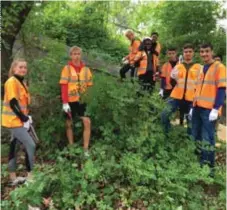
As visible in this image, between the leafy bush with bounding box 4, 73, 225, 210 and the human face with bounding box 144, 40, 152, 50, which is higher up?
the human face with bounding box 144, 40, 152, 50

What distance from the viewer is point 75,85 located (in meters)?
7.53

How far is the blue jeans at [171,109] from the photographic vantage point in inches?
300

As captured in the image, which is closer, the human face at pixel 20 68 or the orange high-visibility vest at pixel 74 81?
the human face at pixel 20 68

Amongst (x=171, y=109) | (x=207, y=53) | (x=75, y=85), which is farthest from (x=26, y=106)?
(x=207, y=53)

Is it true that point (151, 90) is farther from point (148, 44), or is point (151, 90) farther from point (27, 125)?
point (27, 125)

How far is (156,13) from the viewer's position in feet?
64.5

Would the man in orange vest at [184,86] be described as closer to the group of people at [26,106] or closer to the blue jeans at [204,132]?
the blue jeans at [204,132]

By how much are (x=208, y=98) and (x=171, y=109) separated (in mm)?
969

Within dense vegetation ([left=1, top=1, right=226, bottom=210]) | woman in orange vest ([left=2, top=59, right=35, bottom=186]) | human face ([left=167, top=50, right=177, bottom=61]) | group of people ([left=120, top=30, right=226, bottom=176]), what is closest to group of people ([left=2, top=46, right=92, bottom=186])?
woman in orange vest ([left=2, top=59, right=35, bottom=186])

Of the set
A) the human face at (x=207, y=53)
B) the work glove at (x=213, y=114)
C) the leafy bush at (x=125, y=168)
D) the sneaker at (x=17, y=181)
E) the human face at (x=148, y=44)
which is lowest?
the sneaker at (x=17, y=181)

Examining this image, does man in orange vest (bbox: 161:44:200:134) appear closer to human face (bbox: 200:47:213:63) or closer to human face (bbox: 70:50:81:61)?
human face (bbox: 200:47:213:63)

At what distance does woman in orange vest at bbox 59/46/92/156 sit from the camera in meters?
7.46

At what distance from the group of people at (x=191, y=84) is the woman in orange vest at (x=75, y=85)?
1.15m

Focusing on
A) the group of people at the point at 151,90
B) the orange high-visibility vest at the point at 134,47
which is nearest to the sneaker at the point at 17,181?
the group of people at the point at 151,90
